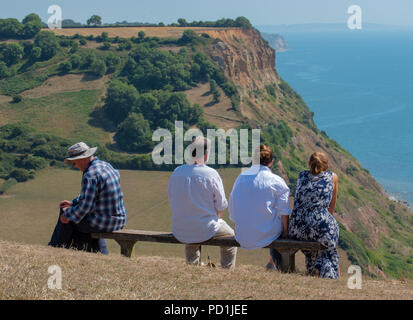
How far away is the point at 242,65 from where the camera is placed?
315ft

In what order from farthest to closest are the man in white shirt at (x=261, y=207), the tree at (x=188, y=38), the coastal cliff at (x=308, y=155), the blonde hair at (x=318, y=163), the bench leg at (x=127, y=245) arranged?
the tree at (x=188, y=38) → the coastal cliff at (x=308, y=155) → the bench leg at (x=127, y=245) → the man in white shirt at (x=261, y=207) → the blonde hair at (x=318, y=163)

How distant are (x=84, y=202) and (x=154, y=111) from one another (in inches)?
2957

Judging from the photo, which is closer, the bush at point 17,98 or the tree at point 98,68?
the bush at point 17,98

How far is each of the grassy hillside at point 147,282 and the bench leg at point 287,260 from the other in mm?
414

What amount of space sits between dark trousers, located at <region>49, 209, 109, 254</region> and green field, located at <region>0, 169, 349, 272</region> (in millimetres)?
32475

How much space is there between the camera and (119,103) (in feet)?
264

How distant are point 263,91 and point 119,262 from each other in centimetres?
9005

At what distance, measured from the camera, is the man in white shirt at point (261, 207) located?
8164mm

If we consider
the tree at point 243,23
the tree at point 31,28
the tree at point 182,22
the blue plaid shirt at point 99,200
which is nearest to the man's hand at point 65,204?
the blue plaid shirt at point 99,200

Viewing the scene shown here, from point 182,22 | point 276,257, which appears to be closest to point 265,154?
point 276,257

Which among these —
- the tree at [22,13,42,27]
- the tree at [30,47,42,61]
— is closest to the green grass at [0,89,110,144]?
the tree at [30,47,42,61]

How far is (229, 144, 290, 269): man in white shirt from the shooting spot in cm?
816

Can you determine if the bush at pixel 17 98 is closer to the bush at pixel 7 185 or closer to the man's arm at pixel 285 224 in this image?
the bush at pixel 7 185

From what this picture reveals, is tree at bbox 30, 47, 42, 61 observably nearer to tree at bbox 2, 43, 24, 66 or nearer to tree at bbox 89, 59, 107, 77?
tree at bbox 2, 43, 24, 66
